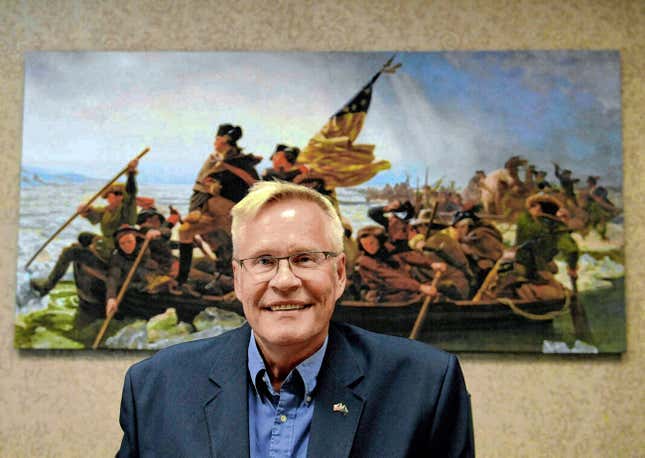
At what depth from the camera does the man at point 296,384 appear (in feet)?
3.96

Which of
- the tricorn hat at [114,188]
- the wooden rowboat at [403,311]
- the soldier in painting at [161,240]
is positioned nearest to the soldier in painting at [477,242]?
the wooden rowboat at [403,311]

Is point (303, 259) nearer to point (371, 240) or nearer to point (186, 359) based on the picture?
point (186, 359)

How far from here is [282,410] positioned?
4.05 ft

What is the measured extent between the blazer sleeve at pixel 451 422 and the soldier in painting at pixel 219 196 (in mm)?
1511

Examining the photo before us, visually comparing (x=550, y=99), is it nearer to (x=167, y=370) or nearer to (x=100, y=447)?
(x=167, y=370)

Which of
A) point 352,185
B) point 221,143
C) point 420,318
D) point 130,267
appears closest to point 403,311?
point 420,318

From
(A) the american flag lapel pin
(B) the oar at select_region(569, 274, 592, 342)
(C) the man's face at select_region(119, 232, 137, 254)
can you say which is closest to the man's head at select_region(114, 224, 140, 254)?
(C) the man's face at select_region(119, 232, 137, 254)

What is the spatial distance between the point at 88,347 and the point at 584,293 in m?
2.04

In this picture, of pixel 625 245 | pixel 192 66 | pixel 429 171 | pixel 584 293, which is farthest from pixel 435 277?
pixel 192 66

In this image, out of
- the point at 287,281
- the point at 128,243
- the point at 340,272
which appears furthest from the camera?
the point at 128,243

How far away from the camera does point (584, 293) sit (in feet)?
8.46

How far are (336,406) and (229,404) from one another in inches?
8.2

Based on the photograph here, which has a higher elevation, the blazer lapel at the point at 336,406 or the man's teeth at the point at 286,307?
the man's teeth at the point at 286,307

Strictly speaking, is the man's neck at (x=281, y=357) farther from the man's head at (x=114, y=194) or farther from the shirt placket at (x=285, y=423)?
the man's head at (x=114, y=194)
